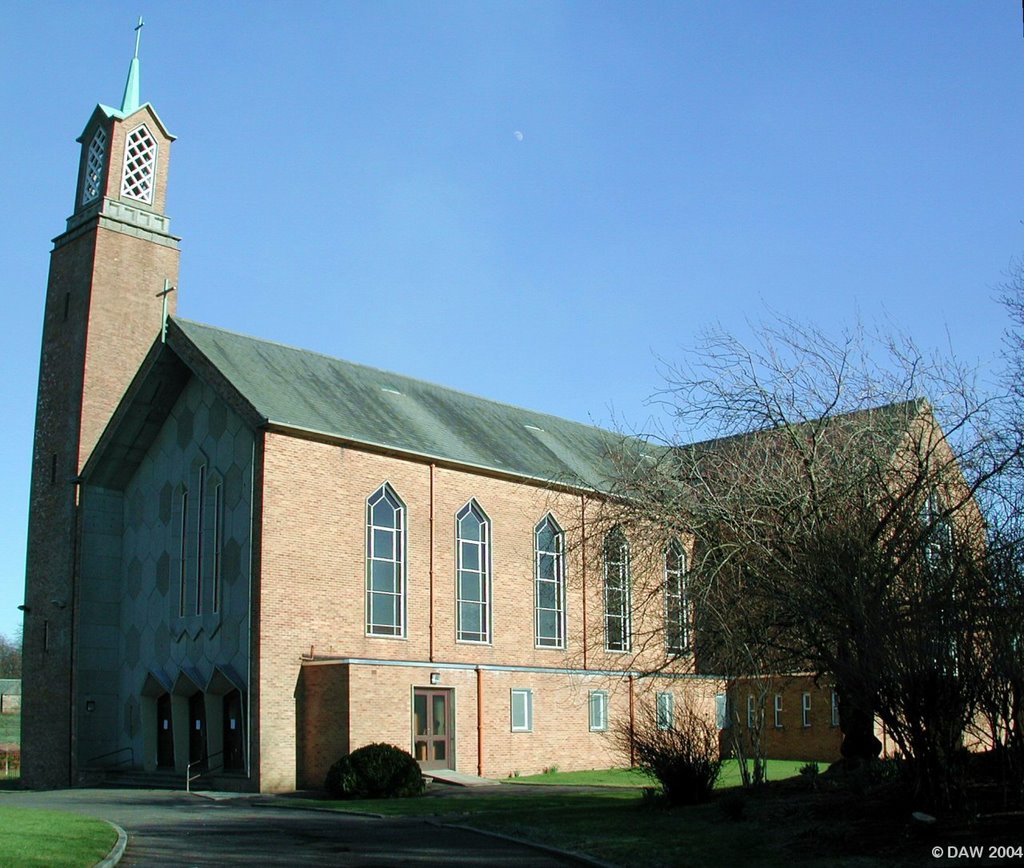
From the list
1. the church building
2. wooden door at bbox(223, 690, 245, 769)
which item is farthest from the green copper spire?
wooden door at bbox(223, 690, 245, 769)

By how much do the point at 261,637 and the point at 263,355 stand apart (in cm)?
934

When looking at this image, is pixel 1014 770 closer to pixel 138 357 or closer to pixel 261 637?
pixel 261 637

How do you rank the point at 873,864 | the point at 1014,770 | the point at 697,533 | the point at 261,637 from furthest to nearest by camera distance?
the point at 261,637
the point at 697,533
the point at 1014,770
the point at 873,864

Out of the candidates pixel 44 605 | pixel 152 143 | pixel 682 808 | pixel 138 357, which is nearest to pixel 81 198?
pixel 152 143

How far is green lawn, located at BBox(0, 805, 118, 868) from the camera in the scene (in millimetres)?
12922

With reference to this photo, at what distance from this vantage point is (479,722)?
31062 millimetres

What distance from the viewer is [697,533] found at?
19.8 meters

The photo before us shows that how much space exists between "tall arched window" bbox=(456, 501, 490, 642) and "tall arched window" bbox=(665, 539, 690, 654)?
38.1ft

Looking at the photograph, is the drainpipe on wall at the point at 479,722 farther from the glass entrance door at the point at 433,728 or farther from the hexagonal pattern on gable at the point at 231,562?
the hexagonal pattern on gable at the point at 231,562

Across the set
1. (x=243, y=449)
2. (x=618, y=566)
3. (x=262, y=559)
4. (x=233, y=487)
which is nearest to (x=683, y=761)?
(x=618, y=566)

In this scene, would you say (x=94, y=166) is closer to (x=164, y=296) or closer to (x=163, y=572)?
(x=164, y=296)

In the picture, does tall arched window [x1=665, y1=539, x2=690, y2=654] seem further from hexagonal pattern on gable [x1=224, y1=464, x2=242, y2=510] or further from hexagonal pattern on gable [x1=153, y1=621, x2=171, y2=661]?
hexagonal pattern on gable [x1=153, y1=621, x2=171, y2=661]

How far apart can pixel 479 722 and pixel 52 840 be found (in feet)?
56.2

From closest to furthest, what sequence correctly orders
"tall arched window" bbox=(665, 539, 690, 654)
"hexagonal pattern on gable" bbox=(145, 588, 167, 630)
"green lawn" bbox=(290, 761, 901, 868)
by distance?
"green lawn" bbox=(290, 761, 901, 868)
"tall arched window" bbox=(665, 539, 690, 654)
"hexagonal pattern on gable" bbox=(145, 588, 167, 630)
